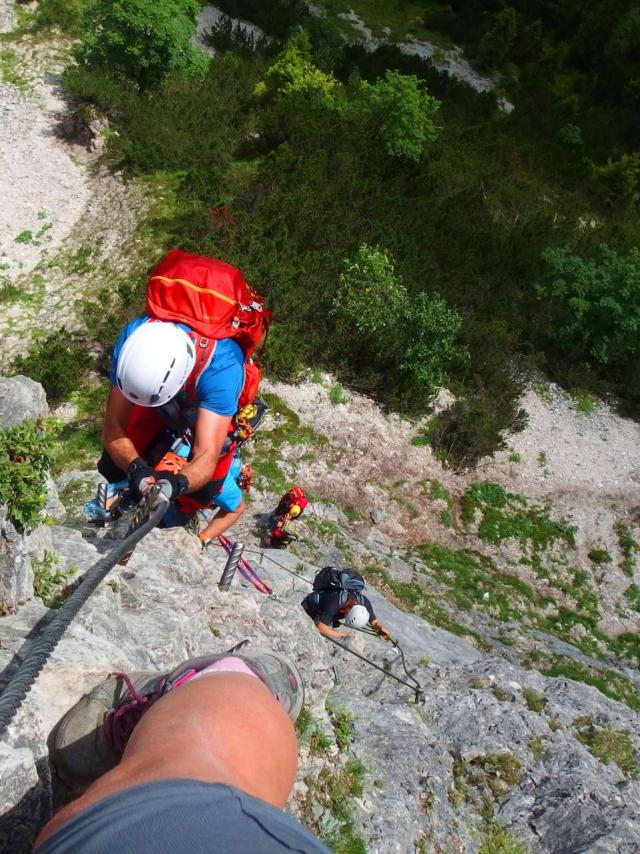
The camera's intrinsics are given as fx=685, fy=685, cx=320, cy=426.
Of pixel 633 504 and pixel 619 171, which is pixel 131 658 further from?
pixel 619 171

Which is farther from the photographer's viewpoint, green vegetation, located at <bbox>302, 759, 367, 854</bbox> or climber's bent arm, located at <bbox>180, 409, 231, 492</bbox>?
climber's bent arm, located at <bbox>180, 409, 231, 492</bbox>

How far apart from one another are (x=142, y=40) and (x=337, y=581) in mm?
14879

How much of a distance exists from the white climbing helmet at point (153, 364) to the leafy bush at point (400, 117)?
47.9 ft

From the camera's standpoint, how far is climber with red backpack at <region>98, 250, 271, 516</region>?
12.7 ft

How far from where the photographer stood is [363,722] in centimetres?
449

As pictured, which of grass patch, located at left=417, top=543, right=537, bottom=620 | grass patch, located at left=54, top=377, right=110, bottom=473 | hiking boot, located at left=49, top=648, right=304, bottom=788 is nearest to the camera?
hiking boot, located at left=49, top=648, right=304, bottom=788

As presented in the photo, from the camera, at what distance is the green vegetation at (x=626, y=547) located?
12.2 m

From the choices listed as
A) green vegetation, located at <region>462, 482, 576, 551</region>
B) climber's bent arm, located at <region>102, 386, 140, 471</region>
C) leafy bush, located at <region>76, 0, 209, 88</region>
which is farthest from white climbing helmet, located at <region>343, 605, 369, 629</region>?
leafy bush, located at <region>76, 0, 209, 88</region>

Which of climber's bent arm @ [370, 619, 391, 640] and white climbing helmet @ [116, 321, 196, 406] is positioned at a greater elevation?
white climbing helmet @ [116, 321, 196, 406]

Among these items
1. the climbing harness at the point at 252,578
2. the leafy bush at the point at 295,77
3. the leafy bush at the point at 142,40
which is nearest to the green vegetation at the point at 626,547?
the climbing harness at the point at 252,578

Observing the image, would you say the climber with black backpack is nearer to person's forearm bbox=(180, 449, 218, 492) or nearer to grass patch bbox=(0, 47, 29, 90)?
person's forearm bbox=(180, 449, 218, 492)

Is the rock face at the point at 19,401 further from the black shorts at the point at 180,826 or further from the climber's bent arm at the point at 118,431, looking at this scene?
the black shorts at the point at 180,826

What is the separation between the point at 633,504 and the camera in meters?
13.6

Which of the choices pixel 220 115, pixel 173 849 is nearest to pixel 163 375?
pixel 173 849
